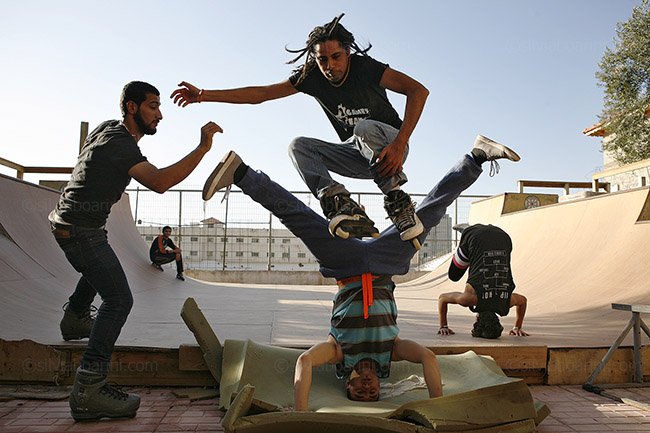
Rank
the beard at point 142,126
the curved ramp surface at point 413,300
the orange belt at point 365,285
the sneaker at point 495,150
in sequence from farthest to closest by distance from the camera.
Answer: the curved ramp surface at point 413,300, the sneaker at point 495,150, the beard at point 142,126, the orange belt at point 365,285

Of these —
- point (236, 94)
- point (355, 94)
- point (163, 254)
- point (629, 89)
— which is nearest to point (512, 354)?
point (355, 94)

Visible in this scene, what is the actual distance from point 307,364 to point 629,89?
24.3 m

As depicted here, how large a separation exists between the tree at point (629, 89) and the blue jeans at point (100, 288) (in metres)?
23.6

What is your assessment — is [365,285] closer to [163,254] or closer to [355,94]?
[355,94]

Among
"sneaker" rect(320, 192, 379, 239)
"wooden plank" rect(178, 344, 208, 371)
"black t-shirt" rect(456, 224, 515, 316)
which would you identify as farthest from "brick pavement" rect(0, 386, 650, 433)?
"sneaker" rect(320, 192, 379, 239)

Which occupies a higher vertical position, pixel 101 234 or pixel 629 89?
pixel 629 89

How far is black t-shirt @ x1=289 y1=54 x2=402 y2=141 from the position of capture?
10.1 ft

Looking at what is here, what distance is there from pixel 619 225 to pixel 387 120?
5.48 m

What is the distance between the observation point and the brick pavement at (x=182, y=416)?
2.46m

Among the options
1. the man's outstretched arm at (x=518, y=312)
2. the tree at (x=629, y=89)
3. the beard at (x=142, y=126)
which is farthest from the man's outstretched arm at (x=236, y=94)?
the tree at (x=629, y=89)

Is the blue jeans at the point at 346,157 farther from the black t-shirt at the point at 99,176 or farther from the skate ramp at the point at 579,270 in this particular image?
the skate ramp at the point at 579,270

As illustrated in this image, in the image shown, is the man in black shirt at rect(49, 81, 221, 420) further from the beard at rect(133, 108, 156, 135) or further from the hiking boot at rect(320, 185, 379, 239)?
the hiking boot at rect(320, 185, 379, 239)

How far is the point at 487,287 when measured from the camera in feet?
13.3

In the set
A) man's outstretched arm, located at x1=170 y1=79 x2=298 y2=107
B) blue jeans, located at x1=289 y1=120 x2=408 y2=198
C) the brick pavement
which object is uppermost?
man's outstretched arm, located at x1=170 y1=79 x2=298 y2=107
